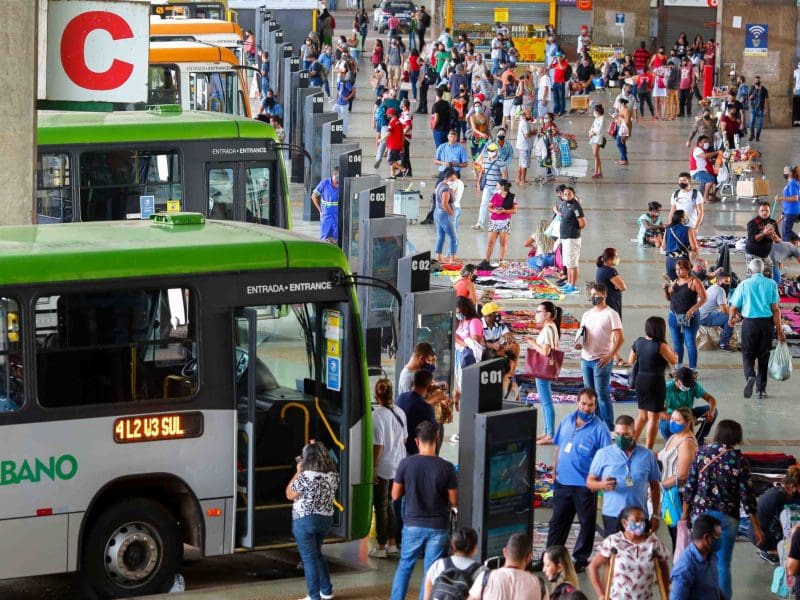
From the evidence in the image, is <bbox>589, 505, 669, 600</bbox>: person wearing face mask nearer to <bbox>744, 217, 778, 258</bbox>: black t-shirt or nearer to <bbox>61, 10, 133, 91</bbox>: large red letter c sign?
<bbox>61, 10, 133, 91</bbox>: large red letter c sign

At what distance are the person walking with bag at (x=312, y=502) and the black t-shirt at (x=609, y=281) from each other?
744 centimetres

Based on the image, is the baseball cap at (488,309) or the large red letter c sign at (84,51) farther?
the baseball cap at (488,309)

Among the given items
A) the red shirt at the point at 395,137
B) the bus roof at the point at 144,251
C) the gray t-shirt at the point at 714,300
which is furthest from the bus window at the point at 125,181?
the red shirt at the point at 395,137

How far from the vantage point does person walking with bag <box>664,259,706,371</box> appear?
18062 millimetres

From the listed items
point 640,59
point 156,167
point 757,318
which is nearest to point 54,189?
point 156,167

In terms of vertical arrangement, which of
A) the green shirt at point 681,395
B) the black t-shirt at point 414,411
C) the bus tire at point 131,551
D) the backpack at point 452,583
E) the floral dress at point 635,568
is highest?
the black t-shirt at point 414,411

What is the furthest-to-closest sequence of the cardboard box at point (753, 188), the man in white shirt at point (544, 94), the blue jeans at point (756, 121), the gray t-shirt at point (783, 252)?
the man in white shirt at point (544, 94)
the blue jeans at point (756, 121)
the cardboard box at point (753, 188)
the gray t-shirt at point (783, 252)

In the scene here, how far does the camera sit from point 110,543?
11820mm

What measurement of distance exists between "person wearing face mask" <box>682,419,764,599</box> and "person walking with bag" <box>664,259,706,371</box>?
6209 mm

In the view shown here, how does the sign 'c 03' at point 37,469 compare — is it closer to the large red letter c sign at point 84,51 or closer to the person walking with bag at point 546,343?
the large red letter c sign at point 84,51

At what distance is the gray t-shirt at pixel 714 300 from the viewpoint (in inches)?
791

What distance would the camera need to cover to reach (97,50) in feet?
44.1

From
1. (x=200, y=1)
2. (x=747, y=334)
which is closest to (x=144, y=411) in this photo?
(x=747, y=334)

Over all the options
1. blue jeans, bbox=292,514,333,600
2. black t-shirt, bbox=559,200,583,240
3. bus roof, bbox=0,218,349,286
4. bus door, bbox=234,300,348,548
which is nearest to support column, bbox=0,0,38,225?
bus roof, bbox=0,218,349,286
